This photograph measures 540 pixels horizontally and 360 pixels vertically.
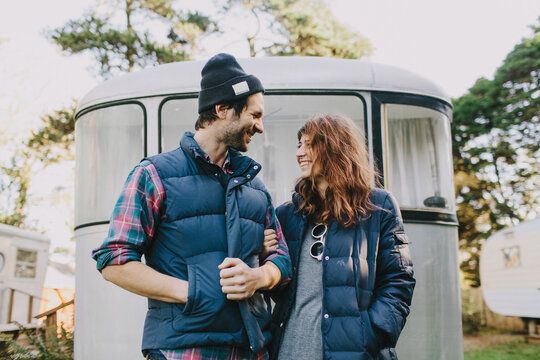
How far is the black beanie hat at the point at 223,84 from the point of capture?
6.81 ft

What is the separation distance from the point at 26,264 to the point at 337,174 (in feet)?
29.5

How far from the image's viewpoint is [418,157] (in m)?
4.47

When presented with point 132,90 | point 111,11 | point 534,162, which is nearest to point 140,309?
point 132,90

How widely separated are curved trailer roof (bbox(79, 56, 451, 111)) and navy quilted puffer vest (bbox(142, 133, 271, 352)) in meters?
2.26

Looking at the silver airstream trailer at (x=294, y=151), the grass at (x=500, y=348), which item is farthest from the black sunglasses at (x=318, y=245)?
the grass at (x=500, y=348)

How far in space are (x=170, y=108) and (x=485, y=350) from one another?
850 cm

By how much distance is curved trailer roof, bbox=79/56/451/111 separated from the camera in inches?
166

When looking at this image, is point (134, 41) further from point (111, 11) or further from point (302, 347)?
point (302, 347)

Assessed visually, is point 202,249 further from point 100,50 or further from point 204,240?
point 100,50

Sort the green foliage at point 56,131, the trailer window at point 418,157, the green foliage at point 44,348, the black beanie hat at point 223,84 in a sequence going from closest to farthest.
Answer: the black beanie hat at point 223,84 → the trailer window at point 418,157 → the green foliage at point 44,348 → the green foliage at point 56,131

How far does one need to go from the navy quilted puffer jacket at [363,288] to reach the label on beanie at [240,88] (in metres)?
0.70

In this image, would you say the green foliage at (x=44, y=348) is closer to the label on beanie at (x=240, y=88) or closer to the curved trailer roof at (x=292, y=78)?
the curved trailer roof at (x=292, y=78)

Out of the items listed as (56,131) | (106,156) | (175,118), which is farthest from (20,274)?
(175,118)

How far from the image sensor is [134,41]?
15.3 m
